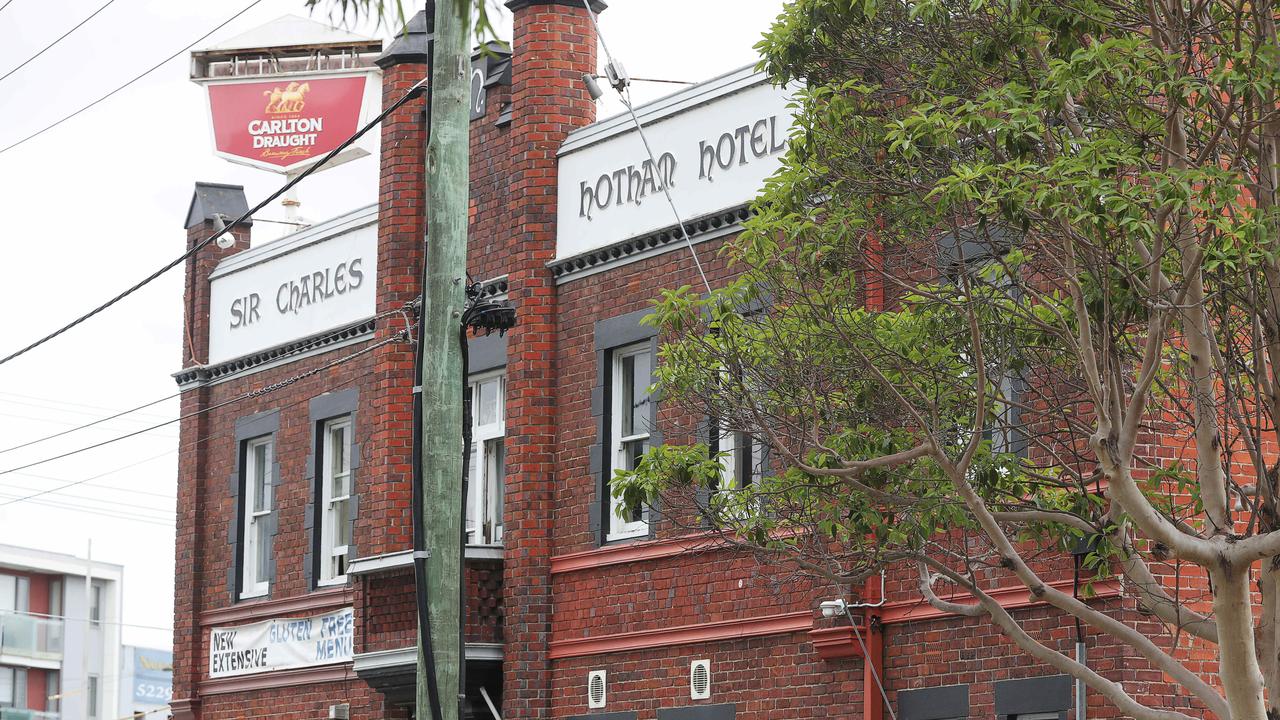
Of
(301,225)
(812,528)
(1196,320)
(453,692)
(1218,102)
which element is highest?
(301,225)

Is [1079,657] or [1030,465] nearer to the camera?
[1030,465]

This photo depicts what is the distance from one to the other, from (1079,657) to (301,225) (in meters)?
17.1

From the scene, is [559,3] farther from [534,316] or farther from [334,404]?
[334,404]

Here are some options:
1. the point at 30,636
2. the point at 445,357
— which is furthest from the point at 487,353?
the point at 30,636

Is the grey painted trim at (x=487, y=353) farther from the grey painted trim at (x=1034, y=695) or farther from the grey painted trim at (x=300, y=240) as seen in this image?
the grey painted trim at (x=1034, y=695)

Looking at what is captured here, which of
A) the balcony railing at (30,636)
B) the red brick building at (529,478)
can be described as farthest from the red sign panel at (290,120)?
the balcony railing at (30,636)

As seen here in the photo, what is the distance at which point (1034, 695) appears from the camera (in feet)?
53.5

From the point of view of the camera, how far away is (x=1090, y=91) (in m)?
11.7

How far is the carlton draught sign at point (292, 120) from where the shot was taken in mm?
29594

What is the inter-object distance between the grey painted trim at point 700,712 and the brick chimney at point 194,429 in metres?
9.79

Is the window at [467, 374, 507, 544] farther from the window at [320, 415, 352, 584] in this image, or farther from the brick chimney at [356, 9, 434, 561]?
the window at [320, 415, 352, 584]

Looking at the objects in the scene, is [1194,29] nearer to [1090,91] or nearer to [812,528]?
[1090,91]

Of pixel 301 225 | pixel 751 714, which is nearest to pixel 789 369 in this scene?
pixel 751 714

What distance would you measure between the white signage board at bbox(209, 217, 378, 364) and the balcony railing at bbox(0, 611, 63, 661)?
2359 inches
